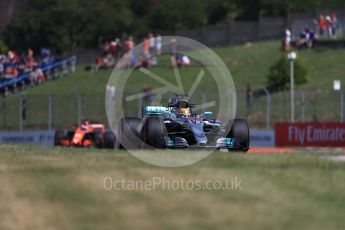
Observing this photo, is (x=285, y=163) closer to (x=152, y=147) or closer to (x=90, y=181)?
(x=90, y=181)

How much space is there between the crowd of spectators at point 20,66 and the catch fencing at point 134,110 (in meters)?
4.18

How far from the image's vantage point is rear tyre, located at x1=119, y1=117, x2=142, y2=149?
74.7 feet

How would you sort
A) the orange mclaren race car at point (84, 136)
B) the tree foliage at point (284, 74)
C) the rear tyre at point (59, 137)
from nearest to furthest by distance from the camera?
the orange mclaren race car at point (84, 136) → the rear tyre at point (59, 137) → the tree foliage at point (284, 74)

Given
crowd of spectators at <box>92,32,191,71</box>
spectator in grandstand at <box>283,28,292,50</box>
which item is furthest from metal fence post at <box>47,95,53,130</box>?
spectator in grandstand at <box>283,28,292,50</box>

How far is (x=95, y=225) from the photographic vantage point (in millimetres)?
11273

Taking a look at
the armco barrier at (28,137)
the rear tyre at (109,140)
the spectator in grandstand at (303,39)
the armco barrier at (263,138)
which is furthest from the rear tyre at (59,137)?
the spectator in grandstand at (303,39)

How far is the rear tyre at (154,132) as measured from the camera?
2166 centimetres

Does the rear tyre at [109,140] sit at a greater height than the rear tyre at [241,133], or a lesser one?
lesser

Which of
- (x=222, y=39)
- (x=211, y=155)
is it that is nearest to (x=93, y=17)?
(x=222, y=39)

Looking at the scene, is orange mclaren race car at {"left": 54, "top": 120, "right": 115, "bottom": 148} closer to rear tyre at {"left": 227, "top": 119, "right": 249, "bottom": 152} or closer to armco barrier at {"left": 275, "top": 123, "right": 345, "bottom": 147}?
armco barrier at {"left": 275, "top": 123, "right": 345, "bottom": 147}

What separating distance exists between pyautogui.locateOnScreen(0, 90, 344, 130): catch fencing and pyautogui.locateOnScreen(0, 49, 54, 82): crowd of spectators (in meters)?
4.18

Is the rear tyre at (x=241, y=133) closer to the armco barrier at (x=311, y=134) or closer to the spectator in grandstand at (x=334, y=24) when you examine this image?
the armco barrier at (x=311, y=134)

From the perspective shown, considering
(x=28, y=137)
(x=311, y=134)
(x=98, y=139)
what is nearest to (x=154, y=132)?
(x=98, y=139)

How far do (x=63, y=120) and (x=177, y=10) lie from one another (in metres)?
43.6
